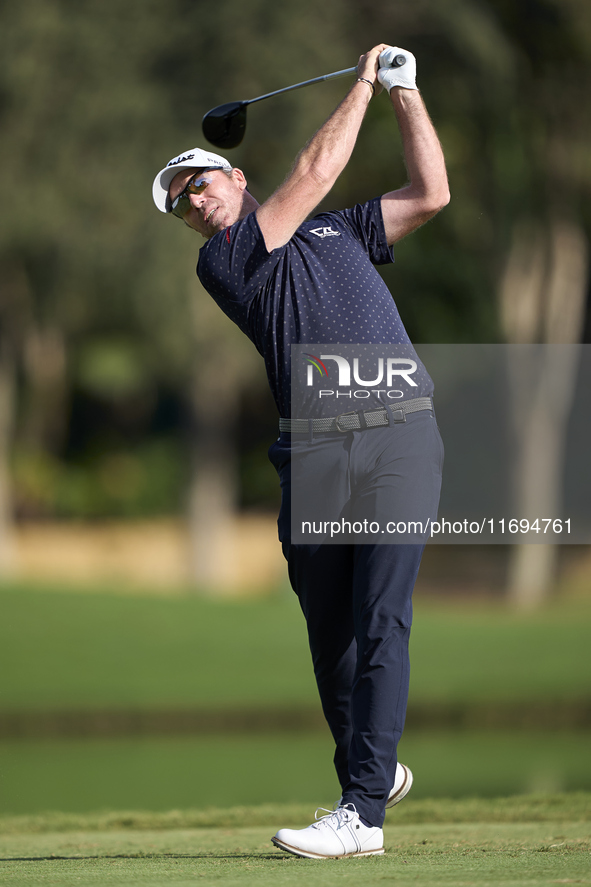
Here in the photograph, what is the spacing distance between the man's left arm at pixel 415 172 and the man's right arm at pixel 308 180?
0.17 m

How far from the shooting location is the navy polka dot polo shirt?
3.19 meters

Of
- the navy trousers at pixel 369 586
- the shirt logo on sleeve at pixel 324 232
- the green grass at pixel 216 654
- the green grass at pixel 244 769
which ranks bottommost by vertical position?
the green grass at pixel 216 654

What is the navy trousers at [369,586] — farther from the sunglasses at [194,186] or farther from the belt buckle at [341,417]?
the sunglasses at [194,186]

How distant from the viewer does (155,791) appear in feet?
25.9

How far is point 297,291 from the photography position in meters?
3.21

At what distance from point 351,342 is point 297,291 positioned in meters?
0.20

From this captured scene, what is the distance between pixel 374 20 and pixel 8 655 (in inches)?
379

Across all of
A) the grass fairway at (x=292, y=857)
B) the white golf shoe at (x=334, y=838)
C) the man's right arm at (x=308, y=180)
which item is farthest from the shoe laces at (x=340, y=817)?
the man's right arm at (x=308, y=180)

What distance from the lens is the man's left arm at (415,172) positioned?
3.28 meters

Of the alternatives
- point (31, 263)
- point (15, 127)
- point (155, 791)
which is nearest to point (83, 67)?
point (15, 127)

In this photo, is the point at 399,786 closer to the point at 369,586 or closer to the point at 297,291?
the point at 369,586

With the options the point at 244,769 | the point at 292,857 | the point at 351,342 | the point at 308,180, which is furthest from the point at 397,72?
the point at 244,769

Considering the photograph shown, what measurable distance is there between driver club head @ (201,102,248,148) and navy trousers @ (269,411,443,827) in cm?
155

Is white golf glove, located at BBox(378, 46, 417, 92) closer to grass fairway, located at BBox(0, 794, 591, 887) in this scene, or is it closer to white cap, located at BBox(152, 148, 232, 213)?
white cap, located at BBox(152, 148, 232, 213)
